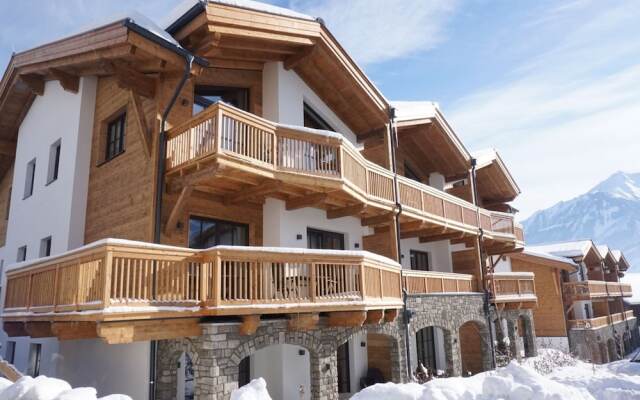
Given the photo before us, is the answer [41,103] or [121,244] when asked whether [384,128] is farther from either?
[41,103]

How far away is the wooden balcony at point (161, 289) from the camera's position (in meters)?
7.73

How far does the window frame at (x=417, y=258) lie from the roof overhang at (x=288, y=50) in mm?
6124

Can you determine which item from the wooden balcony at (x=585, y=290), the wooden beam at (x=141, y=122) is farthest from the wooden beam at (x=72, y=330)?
the wooden balcony at (x=585, y=290)

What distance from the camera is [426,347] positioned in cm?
1936

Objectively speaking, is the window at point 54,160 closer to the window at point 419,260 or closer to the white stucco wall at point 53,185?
the white stucco wall at point 53,185

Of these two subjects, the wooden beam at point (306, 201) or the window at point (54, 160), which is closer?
the wooden beam at point (306, 201)

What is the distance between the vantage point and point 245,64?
1351cm

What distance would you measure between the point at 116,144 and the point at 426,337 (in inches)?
555

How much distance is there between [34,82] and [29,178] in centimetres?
347

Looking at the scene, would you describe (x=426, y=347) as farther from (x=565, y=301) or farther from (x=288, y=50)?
(x=565, y=301)

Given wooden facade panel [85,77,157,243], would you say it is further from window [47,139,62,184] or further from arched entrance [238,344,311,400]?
arched entrance [238,344,311,400]

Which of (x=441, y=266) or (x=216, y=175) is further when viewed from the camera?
(x=441, y=266)

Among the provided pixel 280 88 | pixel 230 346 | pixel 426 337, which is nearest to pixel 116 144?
pixel 280 88

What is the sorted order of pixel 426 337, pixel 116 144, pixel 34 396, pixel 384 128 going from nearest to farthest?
pixel 34 396 < pixel 116 144 < pixel 384 128 < pixel 426 337
